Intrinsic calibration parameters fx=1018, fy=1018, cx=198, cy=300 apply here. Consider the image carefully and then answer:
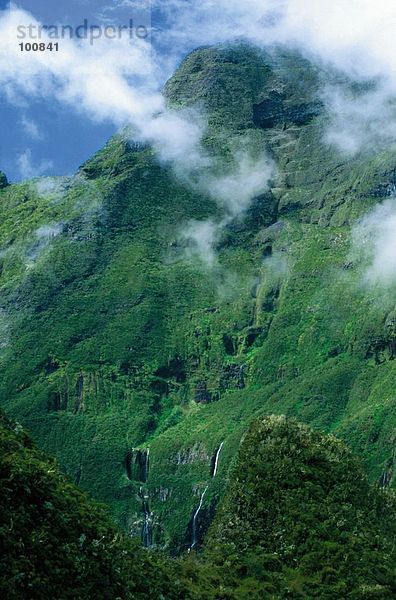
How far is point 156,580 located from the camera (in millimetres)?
53594

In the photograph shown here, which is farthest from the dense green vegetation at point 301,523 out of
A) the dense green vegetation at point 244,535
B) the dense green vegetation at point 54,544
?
the dense green vegetation at point 54,544

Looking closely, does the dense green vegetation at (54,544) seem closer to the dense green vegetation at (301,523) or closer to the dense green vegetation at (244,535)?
the dense green vegetation at (244,535)

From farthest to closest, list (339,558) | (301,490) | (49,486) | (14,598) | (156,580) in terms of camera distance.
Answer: (301,490) < (339,558) < (156,580) < (49,486) < (14,598)

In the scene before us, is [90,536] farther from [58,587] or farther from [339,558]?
[339,558]

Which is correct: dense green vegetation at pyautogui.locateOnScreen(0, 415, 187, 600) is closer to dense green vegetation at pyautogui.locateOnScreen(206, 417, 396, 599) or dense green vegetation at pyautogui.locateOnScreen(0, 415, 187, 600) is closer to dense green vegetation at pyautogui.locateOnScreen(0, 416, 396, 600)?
dense green vegetation at pyautogui.locateOnScreen(0, 416, 396, 600)

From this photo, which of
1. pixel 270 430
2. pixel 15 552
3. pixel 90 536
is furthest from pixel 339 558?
pixel 15 552

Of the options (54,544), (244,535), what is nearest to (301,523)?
(244,535)

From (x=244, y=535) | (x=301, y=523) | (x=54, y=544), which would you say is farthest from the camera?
(x=301, y=523)

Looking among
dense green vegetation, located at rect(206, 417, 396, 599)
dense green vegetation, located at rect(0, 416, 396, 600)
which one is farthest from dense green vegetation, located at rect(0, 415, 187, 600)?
dense green vegetation, located at rect(206, 417, 396, 599)

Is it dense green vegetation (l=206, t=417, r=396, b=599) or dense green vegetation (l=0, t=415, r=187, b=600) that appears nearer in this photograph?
dense green vegetation (l=0, t=415, r=187, b=600)

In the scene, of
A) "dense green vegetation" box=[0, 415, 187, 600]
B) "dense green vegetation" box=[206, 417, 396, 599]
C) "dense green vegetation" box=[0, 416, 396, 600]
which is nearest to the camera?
"dense green vegetation" box=[0, 415, 187, 600]

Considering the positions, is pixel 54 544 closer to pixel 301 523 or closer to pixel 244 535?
pixel 244 535

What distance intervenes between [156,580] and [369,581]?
21.0 metres

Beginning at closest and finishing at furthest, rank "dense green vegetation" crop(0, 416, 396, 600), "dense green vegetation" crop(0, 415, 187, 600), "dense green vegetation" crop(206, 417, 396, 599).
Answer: "dense green vegetation" crop(0, 415, 187, 600), "dense green vegetation" crop(0, 416, 396, 600), "dense green vegetation" crop(206, 417, 396, 599)
